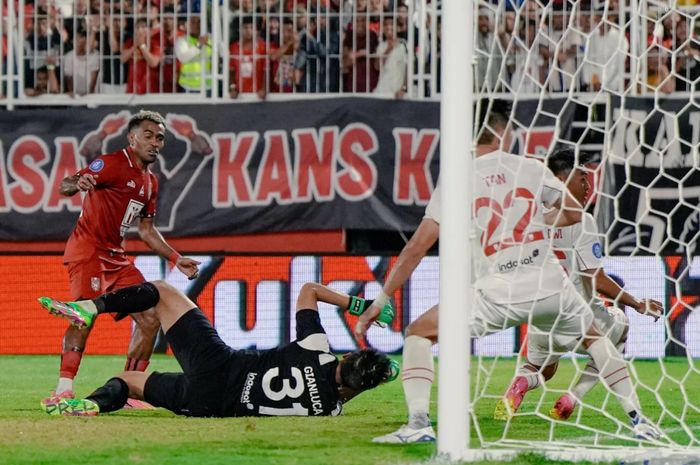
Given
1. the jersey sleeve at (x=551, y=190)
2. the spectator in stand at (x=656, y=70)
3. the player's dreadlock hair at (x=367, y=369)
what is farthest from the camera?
the spectator in stand at (x=656, y=70)

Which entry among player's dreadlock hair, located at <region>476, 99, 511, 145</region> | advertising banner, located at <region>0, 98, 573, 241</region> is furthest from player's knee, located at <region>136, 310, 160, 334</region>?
advertising banner, located at <region>0, 98, 573, 241</region>

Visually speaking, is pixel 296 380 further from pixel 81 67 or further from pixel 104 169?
pixel 81 67

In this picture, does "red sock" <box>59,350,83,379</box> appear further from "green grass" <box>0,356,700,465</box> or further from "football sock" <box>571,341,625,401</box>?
"football sock" <box>571,341,625,401</box>

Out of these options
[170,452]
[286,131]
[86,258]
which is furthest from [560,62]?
[170,452]

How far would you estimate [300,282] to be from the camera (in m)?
14.1

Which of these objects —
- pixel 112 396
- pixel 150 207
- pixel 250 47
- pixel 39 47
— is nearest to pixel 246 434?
pixel 112 396

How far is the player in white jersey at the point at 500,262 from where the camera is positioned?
696 cm

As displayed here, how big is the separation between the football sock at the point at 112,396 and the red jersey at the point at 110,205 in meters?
1.65

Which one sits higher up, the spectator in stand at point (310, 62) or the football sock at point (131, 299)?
the spectator in stand at point (310, 62)

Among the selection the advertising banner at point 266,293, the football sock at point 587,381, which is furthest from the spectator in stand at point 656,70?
the football sock at point 587,381

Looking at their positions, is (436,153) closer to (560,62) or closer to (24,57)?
(560,62)

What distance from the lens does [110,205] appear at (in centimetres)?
998

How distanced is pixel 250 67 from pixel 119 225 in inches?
245

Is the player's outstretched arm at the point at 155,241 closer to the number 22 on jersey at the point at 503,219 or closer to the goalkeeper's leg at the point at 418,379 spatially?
the goalkeeper's leg at the point at 418,379
